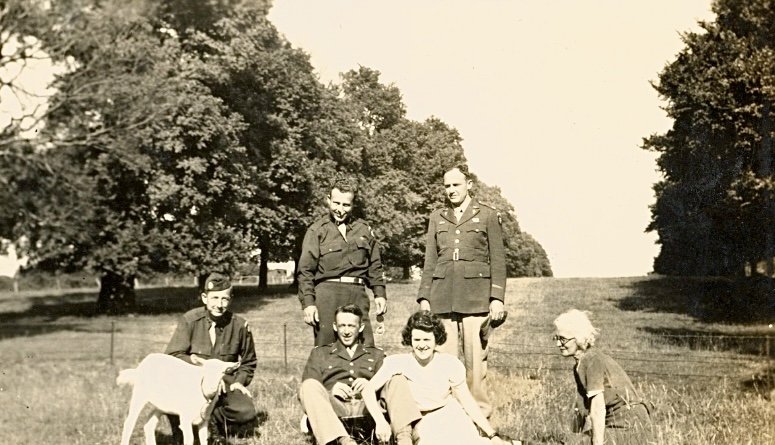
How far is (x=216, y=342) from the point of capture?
19.5 feet

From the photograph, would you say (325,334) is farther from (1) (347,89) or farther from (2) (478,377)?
(1) (347,89)

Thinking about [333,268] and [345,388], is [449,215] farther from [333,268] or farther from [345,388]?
[345,388]

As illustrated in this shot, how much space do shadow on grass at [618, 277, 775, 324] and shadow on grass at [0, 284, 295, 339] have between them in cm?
1579

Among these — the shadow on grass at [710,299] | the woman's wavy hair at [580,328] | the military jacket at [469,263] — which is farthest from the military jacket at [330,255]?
the shadow on grass at [710,299]

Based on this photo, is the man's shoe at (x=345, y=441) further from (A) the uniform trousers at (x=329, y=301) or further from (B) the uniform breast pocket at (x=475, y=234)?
(B) the uniform breast pocket at (x=475, y=234)

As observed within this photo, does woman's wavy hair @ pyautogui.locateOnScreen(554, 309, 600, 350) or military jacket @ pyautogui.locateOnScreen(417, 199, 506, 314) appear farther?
military jacket @ pyautogui.locateOnScreen(417, 199, 506, 314)

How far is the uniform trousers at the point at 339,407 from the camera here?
4.74 m

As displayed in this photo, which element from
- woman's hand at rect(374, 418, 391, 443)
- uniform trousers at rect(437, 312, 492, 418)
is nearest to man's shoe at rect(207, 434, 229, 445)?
woman's hand at rect(374, 418, 391, 443)

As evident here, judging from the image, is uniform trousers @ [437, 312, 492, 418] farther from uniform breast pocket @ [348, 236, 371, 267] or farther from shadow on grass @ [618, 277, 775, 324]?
shadow on grass @ [618, 277, 775, 324]

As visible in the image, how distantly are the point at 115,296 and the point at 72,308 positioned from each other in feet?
9.46

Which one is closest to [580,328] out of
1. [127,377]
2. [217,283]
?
[217,283]

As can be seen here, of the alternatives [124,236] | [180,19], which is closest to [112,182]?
[124,236]

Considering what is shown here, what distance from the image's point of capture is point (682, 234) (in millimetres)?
26078

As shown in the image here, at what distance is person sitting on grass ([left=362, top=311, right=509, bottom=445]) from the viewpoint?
4.76m
